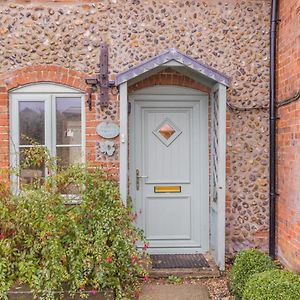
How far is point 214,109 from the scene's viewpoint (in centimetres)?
588

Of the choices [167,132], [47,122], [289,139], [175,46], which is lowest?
[289,139]

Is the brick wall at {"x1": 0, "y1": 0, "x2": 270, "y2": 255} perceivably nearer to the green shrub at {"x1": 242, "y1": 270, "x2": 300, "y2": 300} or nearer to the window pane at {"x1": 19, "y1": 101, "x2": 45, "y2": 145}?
the window pane at {"x1": 19, "y1": 101, "x2": 45, "y2": 145}

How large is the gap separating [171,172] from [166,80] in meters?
1.48

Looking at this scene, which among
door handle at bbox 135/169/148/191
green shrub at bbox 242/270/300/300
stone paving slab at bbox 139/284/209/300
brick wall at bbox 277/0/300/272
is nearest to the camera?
green shrub at bbox 242/270/300/300

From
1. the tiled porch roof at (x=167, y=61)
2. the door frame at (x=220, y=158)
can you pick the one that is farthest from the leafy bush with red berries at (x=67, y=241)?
the tiled porch roof at (x=167, y=61)

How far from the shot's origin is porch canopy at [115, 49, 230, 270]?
5227mm

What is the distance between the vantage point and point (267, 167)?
19.4ft

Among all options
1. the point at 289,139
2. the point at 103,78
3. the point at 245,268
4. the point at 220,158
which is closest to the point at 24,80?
the point at 103,78

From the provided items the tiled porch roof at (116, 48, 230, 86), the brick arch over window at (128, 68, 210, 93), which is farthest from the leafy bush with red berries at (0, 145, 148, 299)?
the brick arch over window at (128, 68, 210, 93)

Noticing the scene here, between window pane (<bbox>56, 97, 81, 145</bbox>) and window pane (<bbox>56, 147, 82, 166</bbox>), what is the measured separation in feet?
0.31

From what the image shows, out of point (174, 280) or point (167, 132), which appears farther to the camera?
point (167, 132)

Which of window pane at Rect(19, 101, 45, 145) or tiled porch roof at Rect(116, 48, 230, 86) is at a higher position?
tiled porch roof at Rect(116, 48, 230, 86)

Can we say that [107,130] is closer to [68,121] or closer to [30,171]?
[68,121]

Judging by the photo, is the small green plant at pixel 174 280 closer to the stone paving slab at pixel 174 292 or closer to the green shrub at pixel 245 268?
the stone paving slab at pixel 174 292
